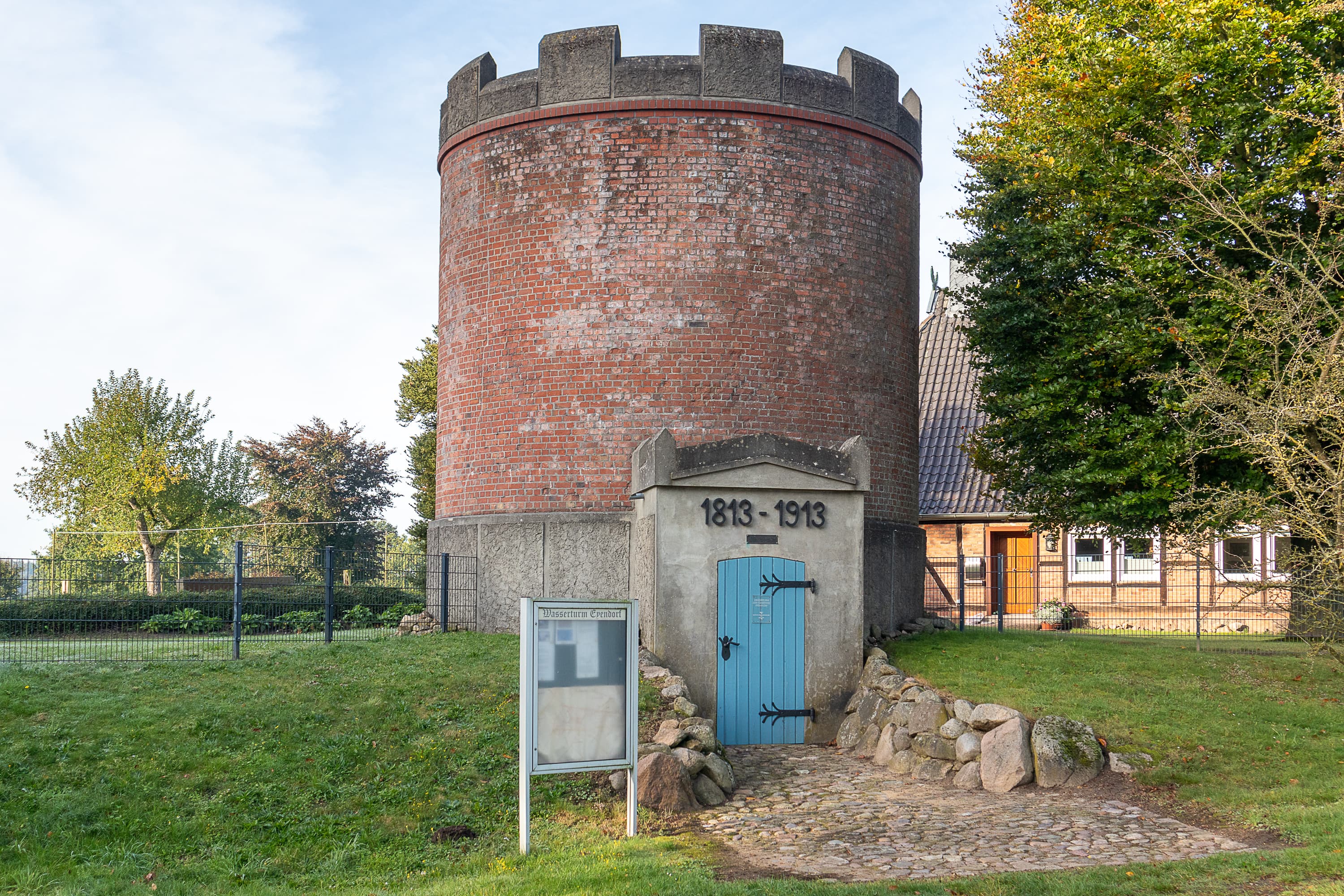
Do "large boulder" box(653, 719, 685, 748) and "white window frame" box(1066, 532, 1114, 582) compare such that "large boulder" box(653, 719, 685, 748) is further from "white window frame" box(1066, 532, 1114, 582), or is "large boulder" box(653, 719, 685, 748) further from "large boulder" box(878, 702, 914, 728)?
"white window frame" box(1066, 532, 1114, 582)

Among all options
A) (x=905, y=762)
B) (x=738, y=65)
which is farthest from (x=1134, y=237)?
(x=905, y=762)

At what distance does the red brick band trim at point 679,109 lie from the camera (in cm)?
1599

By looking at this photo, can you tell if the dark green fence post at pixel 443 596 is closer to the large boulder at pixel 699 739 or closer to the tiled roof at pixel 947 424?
the large boulder at pixel 699 739

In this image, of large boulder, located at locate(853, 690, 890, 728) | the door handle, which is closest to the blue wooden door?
the door handle

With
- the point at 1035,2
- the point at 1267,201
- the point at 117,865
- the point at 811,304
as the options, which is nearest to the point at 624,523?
the point at 811,304

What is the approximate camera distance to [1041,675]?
13.4m

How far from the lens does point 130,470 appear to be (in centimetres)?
3462

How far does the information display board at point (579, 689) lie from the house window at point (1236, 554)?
20.4 meters

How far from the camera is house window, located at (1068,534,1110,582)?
26438 mm

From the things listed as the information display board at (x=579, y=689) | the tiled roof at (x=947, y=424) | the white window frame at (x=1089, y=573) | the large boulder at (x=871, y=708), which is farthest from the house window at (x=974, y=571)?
the information display board at (x=579, y=689)

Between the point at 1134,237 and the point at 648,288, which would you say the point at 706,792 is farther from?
the point at 1134,237

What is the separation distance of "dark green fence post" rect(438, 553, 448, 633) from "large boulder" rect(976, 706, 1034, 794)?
8.94m

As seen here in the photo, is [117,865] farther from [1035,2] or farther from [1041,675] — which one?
[1035,2]

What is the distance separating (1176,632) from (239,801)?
20.9 meters
